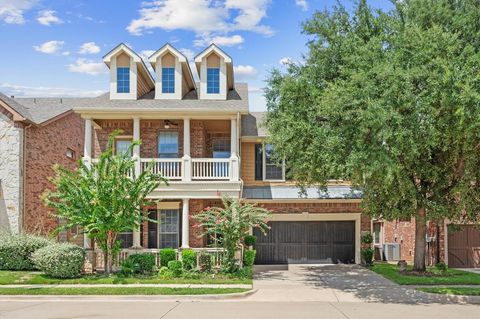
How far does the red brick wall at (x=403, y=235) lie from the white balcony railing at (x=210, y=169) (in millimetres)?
10167

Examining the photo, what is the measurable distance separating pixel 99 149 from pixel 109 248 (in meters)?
6.53

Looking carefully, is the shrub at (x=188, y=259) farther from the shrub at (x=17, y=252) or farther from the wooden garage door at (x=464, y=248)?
the wooden garage door at (x=464, y=248)

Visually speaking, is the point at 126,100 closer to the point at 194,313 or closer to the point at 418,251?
the point at 194,313

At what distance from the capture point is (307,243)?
24.6 metres

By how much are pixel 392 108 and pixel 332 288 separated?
6570 millimetres

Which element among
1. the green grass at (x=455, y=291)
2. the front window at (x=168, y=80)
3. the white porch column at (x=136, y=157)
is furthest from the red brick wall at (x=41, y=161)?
the green grass at (x=455, y=291)

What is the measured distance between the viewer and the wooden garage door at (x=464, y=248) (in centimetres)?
2438

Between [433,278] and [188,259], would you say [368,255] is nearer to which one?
[433,278]

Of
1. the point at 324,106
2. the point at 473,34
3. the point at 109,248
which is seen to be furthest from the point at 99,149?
the point at 473,34

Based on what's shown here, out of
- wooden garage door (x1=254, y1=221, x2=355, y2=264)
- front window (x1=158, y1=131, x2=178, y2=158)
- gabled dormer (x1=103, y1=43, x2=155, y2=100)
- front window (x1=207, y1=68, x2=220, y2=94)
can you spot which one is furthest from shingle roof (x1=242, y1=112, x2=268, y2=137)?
gabled dormer (x1=103, y1=43, x2=155, y2=100)

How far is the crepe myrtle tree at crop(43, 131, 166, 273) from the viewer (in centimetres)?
1806

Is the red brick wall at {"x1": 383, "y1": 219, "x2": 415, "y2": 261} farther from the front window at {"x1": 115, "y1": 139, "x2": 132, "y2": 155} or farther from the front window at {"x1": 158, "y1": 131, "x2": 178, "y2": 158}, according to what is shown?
the front window at {"x1": 115, "y1": 139, "x2": 132, "y2": 155}

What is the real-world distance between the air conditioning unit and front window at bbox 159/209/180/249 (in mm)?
11312

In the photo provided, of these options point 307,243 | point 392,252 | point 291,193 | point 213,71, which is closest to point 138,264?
point 291,193
